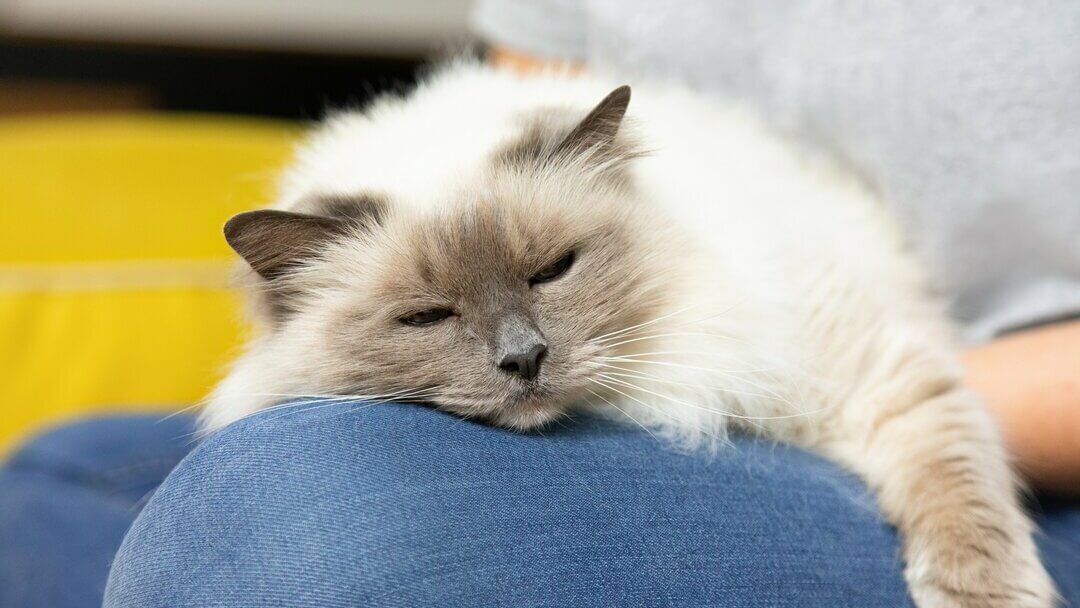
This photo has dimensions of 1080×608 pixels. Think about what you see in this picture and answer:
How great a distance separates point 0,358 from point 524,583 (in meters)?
1.78

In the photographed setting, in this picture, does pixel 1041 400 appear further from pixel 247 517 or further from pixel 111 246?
pixel 111 246

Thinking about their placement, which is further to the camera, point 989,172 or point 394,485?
point 989,172

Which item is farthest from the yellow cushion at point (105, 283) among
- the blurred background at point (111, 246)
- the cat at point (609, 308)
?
the cat at point (609, 308)

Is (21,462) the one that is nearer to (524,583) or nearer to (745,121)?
(524,583)

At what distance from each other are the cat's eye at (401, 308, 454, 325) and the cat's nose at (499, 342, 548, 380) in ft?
0.32

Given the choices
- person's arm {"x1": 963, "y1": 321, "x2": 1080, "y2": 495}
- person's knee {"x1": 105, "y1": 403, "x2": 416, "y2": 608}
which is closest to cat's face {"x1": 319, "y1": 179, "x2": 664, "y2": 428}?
person's knee {"x1": 105, "y1": 403, "x2": 416, "y2": 608}

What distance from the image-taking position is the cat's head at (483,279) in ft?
2.99

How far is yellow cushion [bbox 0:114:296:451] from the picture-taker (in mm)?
1974

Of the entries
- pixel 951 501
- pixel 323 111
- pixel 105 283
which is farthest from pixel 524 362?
pixel 323 111

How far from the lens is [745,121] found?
4.47 feet

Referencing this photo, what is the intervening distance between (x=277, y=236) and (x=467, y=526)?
419 millimetres

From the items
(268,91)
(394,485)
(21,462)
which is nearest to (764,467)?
(394,485)

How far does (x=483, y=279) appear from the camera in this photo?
36.4 inches

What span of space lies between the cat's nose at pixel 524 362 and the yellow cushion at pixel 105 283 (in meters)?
1.18
